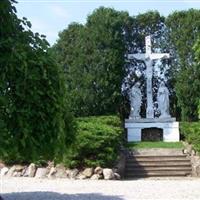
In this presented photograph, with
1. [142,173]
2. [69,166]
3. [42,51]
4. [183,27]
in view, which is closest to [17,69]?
[42,51]

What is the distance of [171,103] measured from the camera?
25.6 m

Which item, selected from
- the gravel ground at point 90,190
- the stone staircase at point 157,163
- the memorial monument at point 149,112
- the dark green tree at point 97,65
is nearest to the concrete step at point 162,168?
the stone staircase at point 157,163

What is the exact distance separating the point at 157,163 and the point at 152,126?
5.77 meters

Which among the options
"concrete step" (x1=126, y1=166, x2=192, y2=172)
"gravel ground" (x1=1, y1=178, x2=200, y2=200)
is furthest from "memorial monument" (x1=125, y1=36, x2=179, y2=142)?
"gravel ground" (x1=1, y1=178, x2=200, y2=200)

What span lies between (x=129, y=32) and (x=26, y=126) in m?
18.9

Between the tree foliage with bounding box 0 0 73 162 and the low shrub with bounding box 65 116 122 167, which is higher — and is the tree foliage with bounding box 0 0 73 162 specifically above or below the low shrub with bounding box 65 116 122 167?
above

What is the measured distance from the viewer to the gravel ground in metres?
10.8

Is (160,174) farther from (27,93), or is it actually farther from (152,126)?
(27,93)

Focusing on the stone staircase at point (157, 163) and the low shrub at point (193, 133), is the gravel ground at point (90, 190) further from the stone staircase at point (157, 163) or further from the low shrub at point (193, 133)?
the low shrub at point (193, 133)

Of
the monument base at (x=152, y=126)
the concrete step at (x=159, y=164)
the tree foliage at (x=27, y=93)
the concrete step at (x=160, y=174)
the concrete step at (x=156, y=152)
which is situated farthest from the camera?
the monument base at (x=152, y=126)

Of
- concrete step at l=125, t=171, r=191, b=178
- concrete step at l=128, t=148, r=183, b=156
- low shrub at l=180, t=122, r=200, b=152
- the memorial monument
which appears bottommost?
concrete step at l=125, t=171, r=191, b=178

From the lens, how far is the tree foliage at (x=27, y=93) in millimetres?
7926

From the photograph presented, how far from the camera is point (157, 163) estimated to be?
57.0ft

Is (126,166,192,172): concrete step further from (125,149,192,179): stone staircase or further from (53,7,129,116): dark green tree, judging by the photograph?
(53,7,129,116): dark green tree
